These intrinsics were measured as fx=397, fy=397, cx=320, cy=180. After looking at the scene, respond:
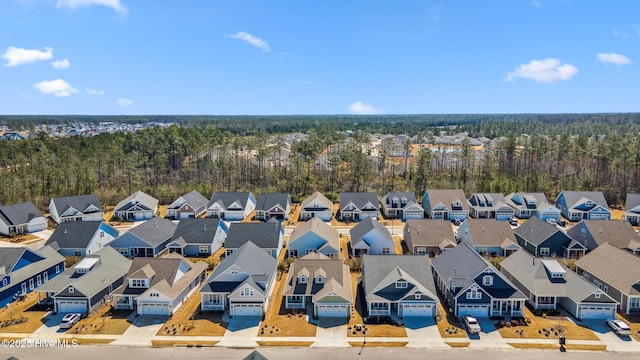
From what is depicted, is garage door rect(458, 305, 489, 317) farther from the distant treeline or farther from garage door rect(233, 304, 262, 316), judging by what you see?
the distant treeline

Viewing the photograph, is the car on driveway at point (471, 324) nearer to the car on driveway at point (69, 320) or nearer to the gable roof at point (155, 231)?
the car on driveway at point (69, 320)

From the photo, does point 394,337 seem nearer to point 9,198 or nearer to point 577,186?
point 577,186

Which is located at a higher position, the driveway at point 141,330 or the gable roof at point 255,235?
the gable roof at point 255,235

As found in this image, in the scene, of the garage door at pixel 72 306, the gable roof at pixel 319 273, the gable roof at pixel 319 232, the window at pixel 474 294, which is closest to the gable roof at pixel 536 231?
the window at pixel 474 294

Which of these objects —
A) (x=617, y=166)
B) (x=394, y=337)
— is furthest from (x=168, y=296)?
(x=617, y=166)

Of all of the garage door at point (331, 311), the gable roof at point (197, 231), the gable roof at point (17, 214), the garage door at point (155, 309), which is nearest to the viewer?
the garage door at point (331, 311)

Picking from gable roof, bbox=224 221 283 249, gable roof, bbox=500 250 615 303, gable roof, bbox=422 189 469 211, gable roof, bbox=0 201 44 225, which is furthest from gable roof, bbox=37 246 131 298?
gable roof, bbox=422 189 469 211
